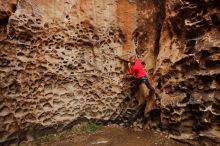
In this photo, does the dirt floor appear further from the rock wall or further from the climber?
the climber

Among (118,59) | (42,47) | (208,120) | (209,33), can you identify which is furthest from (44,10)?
(208,120)

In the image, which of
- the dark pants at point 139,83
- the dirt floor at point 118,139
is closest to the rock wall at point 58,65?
the dark pants at point 139,83

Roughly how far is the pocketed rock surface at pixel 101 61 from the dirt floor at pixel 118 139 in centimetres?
24

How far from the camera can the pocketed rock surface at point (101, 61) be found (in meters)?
5.68

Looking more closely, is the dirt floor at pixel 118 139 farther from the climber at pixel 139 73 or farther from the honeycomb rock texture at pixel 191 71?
the climber at pixel 139 73

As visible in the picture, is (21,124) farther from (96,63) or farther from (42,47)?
(96,63)

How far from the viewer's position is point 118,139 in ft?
20.1

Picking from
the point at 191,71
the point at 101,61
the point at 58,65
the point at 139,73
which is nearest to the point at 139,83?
the point at 139,73

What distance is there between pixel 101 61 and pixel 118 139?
5.16 feet

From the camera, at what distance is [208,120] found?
17.8ft

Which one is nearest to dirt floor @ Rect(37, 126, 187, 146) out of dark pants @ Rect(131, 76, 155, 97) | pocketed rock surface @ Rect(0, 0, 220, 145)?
pocketed rock surface @ Rect(0, 0, 220, 145)

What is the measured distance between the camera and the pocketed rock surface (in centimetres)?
568

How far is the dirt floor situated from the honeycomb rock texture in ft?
0.87

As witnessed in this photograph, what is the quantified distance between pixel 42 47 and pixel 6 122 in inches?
57.8
